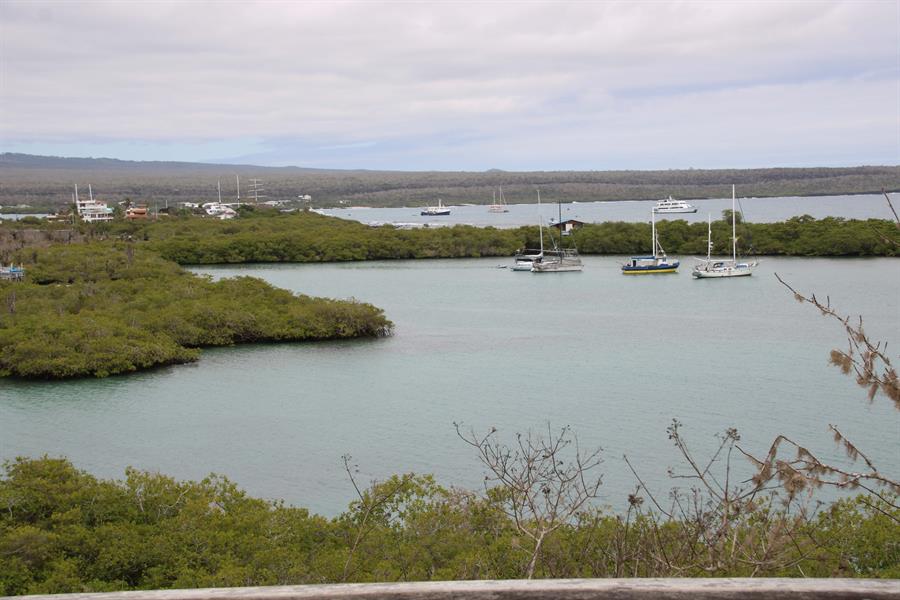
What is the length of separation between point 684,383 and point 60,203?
11613 cm

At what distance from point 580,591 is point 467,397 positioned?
59.6 feet

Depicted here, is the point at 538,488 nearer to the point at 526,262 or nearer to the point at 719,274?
the point at 719,274

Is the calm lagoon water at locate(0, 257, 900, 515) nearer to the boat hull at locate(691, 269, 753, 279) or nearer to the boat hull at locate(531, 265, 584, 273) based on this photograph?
the boat hull at locate(691, 269, 753, 279)

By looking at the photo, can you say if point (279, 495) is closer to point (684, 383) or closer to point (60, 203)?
point (684, 383)

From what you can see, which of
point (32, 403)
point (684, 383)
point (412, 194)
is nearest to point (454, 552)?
point (684, 383)

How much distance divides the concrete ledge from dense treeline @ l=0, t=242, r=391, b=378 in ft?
77.6

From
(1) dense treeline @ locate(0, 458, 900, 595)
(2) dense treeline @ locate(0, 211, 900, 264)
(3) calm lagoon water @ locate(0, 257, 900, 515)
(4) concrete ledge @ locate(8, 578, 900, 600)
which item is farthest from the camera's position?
(2) dense treeline @ locate(0, 211, 900, 264)

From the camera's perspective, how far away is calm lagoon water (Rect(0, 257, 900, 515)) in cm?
1669

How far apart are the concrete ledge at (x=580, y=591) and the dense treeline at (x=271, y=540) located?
4225mm

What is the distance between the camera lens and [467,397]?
69.7ft

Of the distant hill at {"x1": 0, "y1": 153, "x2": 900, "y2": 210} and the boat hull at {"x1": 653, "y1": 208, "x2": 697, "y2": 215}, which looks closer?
the boat hull at {"x1": 653, "y1": 208, "x2": 697, "y2": 215}

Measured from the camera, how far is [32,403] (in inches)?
877

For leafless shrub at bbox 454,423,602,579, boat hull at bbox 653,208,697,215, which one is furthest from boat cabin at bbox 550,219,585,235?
leafless shrub at bbox 454,423,602,579

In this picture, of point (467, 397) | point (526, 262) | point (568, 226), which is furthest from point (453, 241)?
point (467, 397)
